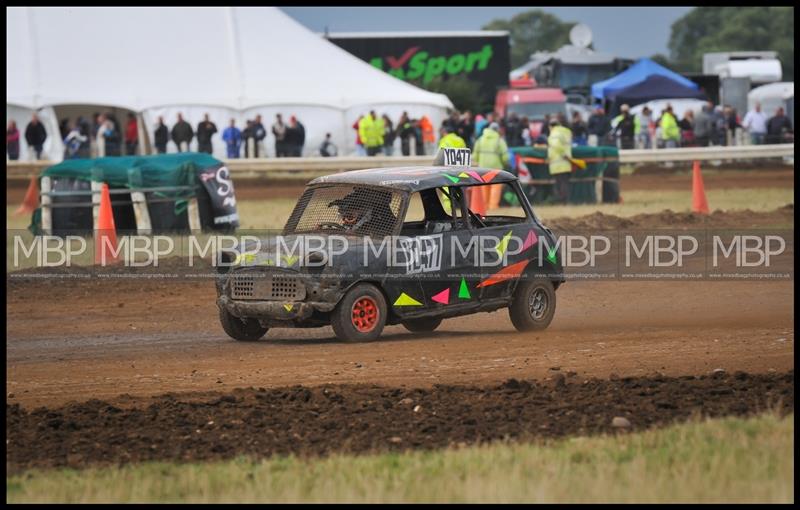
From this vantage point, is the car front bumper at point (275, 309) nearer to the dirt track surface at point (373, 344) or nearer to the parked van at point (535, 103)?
the dirt track surface at point (373, 344)

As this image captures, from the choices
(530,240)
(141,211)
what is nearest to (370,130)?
(141,211)

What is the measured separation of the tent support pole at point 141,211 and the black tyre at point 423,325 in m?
8.31

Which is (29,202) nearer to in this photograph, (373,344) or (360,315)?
(360,315)

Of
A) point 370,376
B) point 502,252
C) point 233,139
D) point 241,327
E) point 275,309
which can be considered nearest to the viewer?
point 370,376

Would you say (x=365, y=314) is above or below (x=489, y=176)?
below

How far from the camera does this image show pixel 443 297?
1187 centimetres

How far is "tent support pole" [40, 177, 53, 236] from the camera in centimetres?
1999

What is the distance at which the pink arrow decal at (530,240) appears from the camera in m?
12.3

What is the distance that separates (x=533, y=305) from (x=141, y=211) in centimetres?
932

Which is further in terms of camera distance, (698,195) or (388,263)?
(698,195)

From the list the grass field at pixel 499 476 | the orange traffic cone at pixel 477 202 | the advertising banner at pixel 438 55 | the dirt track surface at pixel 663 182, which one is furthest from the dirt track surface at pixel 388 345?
the advertising banner at pixel 438 55

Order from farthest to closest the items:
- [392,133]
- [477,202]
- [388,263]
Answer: [392,133] → [477,202] → [388,263]

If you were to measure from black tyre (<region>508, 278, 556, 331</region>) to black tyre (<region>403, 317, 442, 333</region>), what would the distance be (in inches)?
30.2

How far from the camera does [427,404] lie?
870 centimetres
